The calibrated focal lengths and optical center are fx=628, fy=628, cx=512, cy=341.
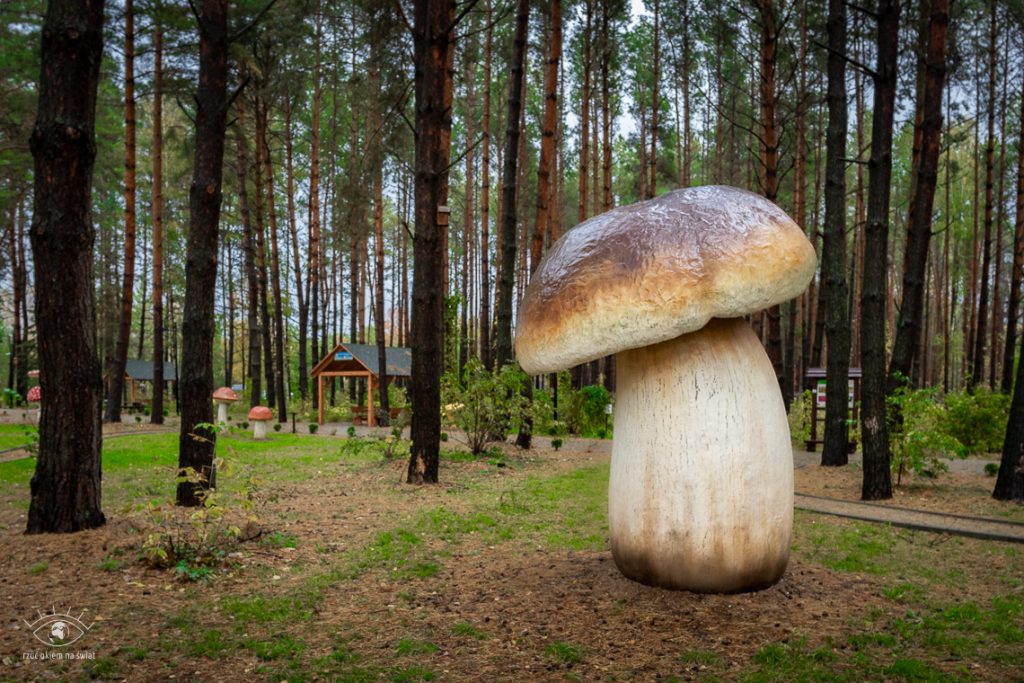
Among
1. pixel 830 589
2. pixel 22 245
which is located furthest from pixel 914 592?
pixel 22 245

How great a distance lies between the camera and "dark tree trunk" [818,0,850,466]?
33.3ft

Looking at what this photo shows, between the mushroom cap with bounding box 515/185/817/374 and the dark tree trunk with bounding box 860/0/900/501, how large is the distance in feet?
14.4

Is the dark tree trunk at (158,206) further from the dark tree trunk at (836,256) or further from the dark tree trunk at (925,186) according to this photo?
the dark tree trunk at (925,186)

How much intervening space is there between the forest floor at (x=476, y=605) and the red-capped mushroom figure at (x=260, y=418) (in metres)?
8.66

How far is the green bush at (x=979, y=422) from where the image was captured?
42.6 feet

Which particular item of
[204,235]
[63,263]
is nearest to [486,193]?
[204,235]

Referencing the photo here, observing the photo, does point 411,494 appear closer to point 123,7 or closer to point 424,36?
point 424,36

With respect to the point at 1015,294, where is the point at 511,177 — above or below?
above

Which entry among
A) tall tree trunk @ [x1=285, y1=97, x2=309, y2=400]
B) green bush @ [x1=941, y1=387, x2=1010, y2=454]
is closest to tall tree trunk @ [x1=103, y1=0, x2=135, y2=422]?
tall tree trunk @ [x1=285, y1=97, x2=309, y2=400]

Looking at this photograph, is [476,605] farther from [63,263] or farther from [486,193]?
[486,193]

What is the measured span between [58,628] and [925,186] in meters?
11.4

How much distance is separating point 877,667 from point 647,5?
67.8ft

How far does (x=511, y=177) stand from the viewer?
1270 cm

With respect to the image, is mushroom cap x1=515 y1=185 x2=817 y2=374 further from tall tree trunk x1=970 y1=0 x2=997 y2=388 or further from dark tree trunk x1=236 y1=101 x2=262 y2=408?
dark tree trunk x1=236 y1=101 x2=262 y2=408
